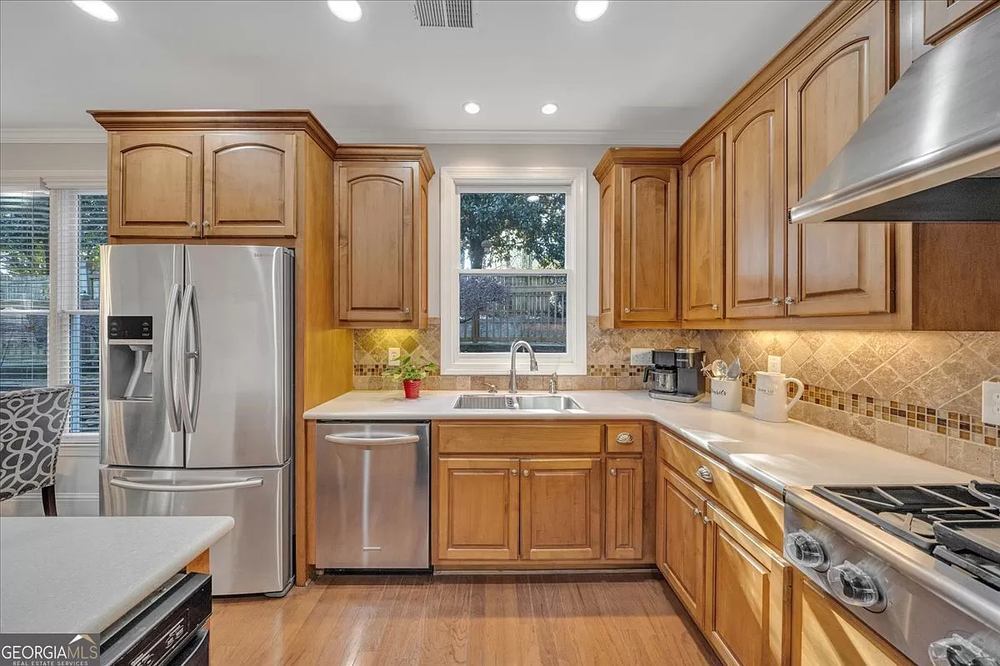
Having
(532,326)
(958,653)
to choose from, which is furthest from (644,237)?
(958,653)

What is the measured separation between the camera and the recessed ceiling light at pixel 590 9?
1876mm

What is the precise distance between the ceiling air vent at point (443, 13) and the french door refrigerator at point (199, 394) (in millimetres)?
1274

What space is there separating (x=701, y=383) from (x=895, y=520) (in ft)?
6.09

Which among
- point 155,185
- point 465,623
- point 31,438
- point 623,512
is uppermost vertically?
point 155,185

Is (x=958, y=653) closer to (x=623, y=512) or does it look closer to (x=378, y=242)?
(x=623, y=512)

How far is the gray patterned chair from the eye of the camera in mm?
2418

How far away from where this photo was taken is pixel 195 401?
224cm

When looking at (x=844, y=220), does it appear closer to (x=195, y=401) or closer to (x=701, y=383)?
(x=701, y=383)

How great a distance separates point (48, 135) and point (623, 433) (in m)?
4.33

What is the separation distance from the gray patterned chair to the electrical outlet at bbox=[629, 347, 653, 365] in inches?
139

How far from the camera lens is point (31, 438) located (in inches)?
98.5

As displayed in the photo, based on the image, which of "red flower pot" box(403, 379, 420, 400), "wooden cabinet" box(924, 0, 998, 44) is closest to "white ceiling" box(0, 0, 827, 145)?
"wooden cabinet" box(924, 0, 998, 44)

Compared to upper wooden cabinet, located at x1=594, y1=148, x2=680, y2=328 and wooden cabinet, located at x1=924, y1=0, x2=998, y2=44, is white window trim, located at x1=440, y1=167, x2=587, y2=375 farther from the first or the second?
wooden cabinet, located at x1=924, y1=0, x2=998, y2=44

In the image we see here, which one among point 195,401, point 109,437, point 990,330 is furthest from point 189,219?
point 990,330
